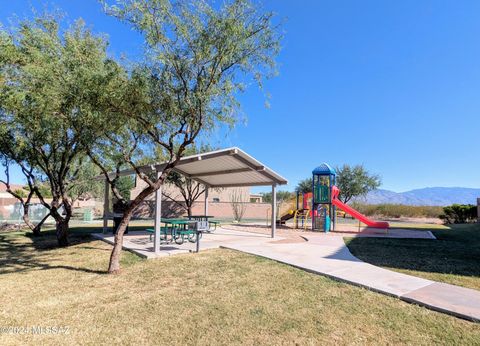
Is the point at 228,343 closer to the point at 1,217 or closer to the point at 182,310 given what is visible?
the point at 182,310

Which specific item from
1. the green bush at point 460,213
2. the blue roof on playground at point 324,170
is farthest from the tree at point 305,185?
the blue roof on playground at point 324,170

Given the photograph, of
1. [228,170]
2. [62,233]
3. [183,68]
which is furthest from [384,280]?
[62,233]

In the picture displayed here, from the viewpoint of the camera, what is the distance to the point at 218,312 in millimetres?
4613

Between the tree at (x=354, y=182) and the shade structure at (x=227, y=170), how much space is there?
23.0 metres

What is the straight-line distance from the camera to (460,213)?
26469mm

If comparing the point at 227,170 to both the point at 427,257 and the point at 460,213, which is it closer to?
the point at 427,257

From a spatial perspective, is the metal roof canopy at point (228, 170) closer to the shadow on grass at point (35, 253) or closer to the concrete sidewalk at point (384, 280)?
the shadow on grass at point (35, 253)

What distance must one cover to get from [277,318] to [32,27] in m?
9.76

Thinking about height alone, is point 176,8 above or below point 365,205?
above

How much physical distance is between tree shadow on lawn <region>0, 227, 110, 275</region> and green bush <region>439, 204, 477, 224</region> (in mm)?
28721

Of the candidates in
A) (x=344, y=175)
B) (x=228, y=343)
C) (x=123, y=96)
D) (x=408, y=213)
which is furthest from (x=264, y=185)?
(x=408, y=213)

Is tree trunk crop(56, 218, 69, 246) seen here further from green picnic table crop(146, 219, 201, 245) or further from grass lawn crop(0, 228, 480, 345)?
grass lawn crop(0, 228, 480, 345)

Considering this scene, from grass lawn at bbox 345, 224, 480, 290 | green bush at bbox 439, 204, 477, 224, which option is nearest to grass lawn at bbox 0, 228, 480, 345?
grass lawn at bbox 345, 224, 480, 290

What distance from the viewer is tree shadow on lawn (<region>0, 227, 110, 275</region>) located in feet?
25.4
